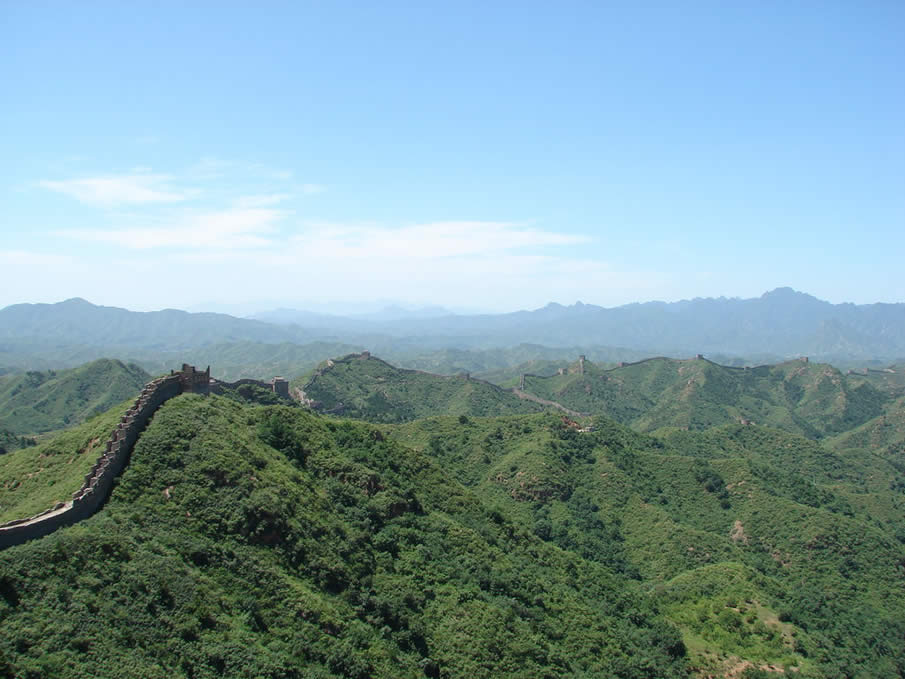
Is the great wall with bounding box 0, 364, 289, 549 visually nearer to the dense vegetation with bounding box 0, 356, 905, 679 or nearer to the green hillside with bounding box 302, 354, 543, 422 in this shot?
the dense vegetation with bounding box 0, 356, 905, 679

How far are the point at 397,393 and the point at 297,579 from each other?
345 feet

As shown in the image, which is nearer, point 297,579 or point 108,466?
point 108,466

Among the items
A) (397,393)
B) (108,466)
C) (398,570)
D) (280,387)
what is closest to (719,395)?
(397,393)

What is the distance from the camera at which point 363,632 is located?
27844mm

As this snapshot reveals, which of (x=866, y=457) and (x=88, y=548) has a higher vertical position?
(x=88, y=548)

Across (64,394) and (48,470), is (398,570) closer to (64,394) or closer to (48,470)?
(48,470)

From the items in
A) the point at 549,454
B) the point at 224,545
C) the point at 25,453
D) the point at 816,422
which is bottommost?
the point at 816,422

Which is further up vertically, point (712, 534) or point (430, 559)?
point (430, 559)

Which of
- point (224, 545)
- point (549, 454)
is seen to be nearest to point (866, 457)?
point (549, 454)

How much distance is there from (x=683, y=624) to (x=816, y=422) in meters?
136

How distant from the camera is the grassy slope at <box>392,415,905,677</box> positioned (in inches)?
1732

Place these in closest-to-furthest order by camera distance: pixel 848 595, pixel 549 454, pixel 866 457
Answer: pixel 848 595, pixel 549 454, pixel 866 457

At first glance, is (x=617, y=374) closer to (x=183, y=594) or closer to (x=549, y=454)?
(x=549, y=454)

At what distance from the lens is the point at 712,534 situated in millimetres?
61625
